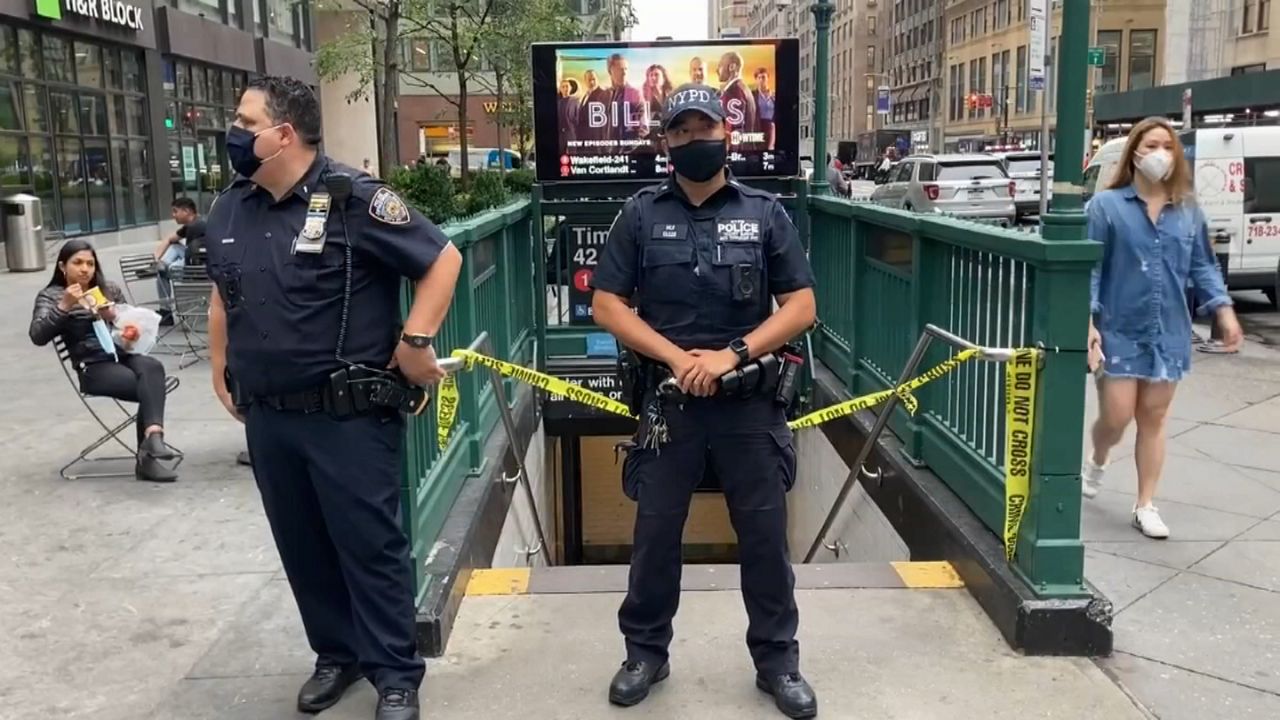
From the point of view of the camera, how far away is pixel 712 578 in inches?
183

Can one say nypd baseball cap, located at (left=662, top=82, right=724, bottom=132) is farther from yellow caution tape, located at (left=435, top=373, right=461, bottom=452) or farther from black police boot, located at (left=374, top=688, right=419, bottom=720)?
black police boot, located at (left=374, top=688, right=419, bottom=720)

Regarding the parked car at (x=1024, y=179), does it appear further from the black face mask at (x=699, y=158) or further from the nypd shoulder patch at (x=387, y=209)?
the nypd shoulder patch at (x=387, y=209)

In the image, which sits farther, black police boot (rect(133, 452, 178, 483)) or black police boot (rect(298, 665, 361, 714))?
black police boot (rect(133, 452, 178, 483))

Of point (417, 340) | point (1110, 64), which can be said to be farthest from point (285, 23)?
point (1110, 64)

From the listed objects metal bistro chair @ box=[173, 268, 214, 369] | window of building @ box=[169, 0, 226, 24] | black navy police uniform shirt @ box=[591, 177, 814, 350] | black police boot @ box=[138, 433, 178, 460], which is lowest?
black police boot @ box=[138, 433, 178, 460]

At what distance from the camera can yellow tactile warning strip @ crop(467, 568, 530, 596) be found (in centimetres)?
454

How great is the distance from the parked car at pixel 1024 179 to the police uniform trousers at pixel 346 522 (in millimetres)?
21372

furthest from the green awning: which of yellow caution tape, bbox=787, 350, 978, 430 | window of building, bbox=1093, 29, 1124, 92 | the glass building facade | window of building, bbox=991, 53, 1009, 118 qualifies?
yellow caution tape, bbox=787, 350, 978, 430

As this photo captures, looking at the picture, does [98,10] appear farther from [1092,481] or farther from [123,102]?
[1092,481]

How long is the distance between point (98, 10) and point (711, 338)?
22042 mm

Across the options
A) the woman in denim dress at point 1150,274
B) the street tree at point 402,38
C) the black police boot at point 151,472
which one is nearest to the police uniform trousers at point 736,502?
the woman in denim dress at point 1150,274

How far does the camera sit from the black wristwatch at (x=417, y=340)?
3209mm

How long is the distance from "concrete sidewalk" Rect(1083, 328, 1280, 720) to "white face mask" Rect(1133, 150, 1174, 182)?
1.70 m

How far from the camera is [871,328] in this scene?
278 inches
